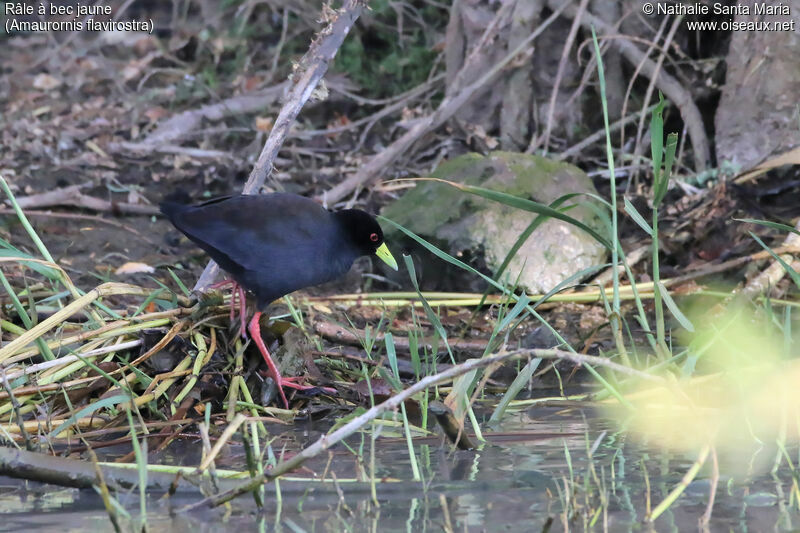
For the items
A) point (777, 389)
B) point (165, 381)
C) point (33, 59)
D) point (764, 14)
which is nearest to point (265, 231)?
point (165, 381)

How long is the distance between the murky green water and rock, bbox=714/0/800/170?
3.68 m

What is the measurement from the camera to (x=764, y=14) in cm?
620

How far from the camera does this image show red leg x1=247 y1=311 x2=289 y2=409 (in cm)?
371

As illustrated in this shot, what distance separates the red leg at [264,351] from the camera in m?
3.71

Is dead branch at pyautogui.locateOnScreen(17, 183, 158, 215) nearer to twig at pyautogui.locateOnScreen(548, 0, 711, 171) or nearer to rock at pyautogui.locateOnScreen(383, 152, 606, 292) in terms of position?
rock at pyautogui.locateOnScreen(383, 152, 606, 292)

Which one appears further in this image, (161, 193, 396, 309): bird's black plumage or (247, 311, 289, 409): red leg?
(161, 193, 396, 309): bird's black plumage

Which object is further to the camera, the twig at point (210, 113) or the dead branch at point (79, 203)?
the twig at point (210, 113)

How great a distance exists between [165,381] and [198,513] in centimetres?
113

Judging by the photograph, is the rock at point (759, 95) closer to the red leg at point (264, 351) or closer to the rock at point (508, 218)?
the rock at point (508, 218)

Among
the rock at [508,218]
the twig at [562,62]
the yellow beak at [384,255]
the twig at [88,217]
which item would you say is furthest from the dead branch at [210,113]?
the yellow beak at [384,255]

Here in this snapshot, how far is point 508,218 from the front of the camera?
5.66m

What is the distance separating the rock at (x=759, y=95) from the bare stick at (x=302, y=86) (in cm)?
293

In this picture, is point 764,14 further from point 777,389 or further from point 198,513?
point 198,513

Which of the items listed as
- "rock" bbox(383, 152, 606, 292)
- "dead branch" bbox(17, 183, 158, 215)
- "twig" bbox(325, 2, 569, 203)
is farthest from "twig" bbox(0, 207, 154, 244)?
"rock" bbox(383, 152, 606, 292)
